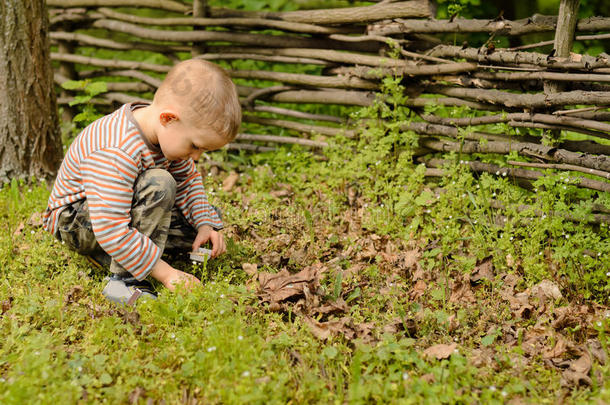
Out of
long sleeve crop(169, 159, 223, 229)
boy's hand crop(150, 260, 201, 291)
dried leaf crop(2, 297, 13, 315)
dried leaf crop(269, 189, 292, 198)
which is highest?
long sleeve crop(169, 159, 223, 229)

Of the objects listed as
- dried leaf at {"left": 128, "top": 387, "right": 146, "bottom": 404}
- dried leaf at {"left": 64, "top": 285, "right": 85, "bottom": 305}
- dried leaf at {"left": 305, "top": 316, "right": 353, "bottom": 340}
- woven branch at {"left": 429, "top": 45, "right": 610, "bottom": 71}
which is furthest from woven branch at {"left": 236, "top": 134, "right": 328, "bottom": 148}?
dried leaf at {"left": 128, "top": 387, "right": 146, "bottom": 404}

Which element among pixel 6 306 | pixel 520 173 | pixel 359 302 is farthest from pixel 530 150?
pixel 6 306

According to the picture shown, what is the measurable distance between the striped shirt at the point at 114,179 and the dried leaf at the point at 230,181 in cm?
133

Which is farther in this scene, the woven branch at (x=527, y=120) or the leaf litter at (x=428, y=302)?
the woven branch at (x=527, y=120)

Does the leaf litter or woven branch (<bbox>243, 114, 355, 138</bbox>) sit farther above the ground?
woven branch (<bbox>243, 114, 355, 138</bbox>)

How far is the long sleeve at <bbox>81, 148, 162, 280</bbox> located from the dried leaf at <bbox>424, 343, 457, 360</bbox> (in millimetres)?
1404

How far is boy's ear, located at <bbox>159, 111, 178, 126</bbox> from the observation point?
2404 mm

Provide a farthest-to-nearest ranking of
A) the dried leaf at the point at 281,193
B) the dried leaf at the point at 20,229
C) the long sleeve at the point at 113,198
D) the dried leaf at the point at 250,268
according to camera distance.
A: the dried leaf at the point at 281,193
the dried leaf at the point at 20,229
the dried leaf at the point at 250,268
the long sleeve at the point at 113,198

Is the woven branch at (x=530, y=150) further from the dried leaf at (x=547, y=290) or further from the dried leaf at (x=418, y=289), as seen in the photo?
the dried leaf at (x=418, y=289)

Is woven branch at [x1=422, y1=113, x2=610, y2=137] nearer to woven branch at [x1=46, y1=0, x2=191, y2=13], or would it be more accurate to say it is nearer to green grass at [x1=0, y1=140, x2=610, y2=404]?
green grass at [x1=0, y1=140, x2=610, y2=404]

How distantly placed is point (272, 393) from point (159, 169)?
1.26 m

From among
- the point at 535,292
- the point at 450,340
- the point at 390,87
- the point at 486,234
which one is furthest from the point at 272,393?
the point at 390,87

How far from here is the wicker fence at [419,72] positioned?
9.91 ft

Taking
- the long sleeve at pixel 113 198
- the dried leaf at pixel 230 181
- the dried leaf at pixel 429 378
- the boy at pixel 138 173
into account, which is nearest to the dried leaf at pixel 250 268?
the boy at pixel 138 173
